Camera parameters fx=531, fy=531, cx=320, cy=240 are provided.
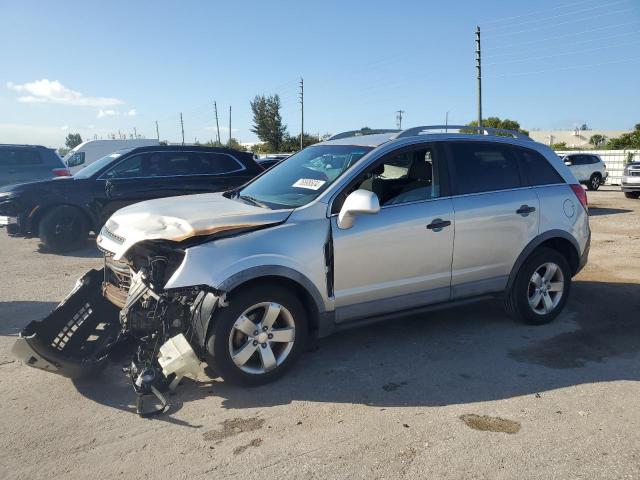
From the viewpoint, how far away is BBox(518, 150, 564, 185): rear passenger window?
517cm

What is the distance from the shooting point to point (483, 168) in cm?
492

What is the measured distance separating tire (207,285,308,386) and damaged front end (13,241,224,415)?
0.41ft

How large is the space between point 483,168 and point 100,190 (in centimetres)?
684

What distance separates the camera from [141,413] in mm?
3490

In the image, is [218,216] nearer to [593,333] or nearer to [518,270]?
[518,270]

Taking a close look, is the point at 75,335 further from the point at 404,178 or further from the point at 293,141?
the point at 293,141

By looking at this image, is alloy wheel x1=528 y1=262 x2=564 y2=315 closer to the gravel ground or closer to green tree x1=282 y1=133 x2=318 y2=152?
the gravel ground

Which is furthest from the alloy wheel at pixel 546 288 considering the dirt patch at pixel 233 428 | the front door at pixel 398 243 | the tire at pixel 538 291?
the dirt patch at pixel 233 428

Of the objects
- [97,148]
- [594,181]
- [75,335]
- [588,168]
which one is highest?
[97,148]

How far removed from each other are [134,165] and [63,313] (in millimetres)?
5819

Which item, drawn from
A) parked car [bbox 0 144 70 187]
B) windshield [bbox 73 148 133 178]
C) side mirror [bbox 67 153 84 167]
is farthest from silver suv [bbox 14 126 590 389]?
side mirror [bbox 67 153 84 167]

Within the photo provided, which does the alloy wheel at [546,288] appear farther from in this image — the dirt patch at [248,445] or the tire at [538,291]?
the dirt patch at [248,445]

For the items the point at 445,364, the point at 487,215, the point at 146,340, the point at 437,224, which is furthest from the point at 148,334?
the point at 487,215

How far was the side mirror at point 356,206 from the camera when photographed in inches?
151
